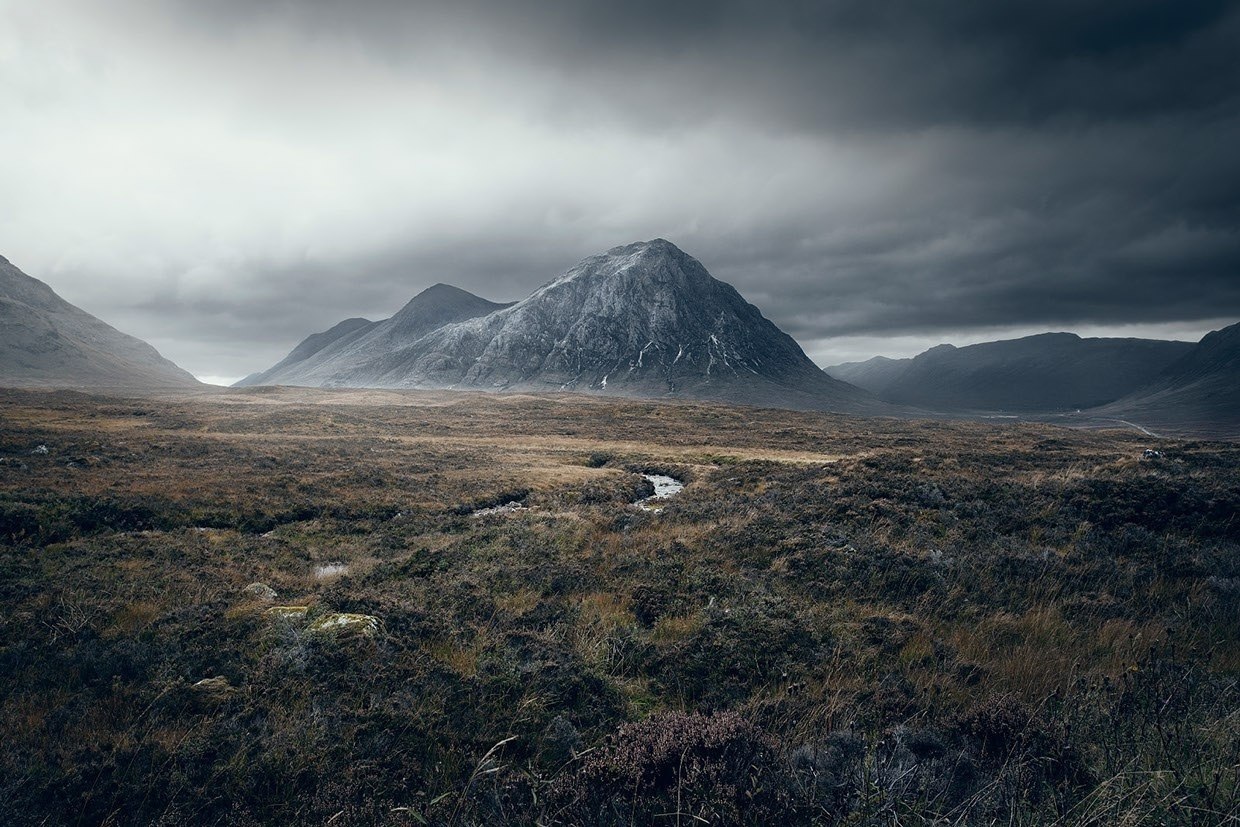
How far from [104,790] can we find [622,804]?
4.70 metres

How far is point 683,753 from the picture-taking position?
162 inches

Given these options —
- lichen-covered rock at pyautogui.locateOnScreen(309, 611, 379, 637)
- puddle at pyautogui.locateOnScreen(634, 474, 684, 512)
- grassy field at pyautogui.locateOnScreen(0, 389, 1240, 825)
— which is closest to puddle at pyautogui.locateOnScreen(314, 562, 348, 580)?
grassy field at pyautogui.locateOnScreen(0, 389, 1240, 825)

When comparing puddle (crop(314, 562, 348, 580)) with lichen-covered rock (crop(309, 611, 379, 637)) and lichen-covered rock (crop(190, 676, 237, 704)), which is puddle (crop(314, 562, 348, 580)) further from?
lichen-covered rock (crop(190, 676, 237, 704))

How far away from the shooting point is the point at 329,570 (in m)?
13.7

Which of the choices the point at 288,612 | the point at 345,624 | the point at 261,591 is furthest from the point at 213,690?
the point at 261,591

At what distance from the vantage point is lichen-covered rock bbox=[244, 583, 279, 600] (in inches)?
422

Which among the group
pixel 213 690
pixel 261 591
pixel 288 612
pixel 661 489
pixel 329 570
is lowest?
pixel 661 489

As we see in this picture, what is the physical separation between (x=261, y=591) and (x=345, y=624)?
187 inches

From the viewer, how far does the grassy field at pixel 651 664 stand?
13.8 feet

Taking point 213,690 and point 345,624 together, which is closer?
point 213,690

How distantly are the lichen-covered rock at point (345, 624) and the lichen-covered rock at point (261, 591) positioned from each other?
332cm

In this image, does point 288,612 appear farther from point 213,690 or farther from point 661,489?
point 661,489

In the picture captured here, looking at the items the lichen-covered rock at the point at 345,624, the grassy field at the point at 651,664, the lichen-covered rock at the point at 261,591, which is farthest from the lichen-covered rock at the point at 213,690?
the lichen-covered rock at the point at 261,591

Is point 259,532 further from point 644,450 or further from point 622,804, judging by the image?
point 644,450
